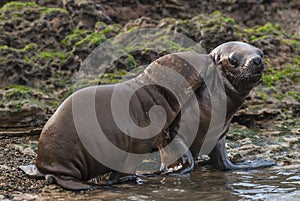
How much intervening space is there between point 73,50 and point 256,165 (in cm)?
391

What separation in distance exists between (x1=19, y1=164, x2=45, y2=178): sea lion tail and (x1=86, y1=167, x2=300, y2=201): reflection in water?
0.65 metres

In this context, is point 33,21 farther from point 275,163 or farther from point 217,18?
point 275,163

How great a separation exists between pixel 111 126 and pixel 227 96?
1.36 metres

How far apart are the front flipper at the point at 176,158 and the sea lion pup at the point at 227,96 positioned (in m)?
0.10

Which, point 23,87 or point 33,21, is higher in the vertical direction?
point 33,21

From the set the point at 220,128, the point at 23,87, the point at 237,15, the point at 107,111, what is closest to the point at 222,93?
the point at 220,128

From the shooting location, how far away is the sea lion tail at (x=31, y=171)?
493 centimetres

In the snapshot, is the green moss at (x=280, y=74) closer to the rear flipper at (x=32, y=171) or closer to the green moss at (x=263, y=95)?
the green moss at (x=263, y=95)

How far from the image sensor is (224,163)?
18.8ft

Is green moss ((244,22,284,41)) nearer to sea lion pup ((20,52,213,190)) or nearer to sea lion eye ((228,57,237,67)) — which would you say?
sea lion eye ((228,57,237,67))

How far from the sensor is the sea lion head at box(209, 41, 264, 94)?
17.8 ft

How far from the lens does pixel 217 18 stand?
367 inches

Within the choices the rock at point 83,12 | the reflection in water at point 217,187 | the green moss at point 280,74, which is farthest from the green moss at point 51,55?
the reflection in water at point 217,187

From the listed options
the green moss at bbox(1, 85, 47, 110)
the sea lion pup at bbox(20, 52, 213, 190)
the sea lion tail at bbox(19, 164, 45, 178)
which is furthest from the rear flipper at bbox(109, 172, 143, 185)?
the green moss at bbox(1, 85, 47, 110)
